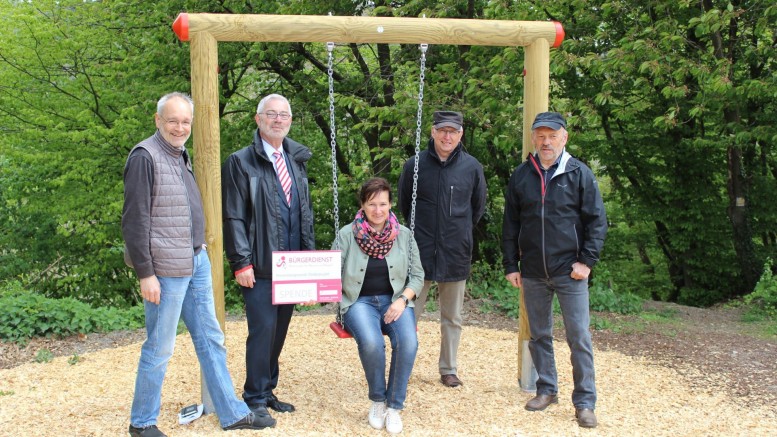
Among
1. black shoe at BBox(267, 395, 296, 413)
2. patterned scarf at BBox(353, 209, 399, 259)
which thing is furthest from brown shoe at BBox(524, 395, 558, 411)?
black shoe at BBox(267, 395, 296, 413)

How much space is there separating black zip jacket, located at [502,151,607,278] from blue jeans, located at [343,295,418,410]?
35.5 inches

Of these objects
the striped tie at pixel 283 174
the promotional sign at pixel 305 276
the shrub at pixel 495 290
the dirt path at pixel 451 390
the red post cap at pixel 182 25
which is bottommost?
the dirt path at pixel 451 390

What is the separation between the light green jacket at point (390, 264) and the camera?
4.23 m

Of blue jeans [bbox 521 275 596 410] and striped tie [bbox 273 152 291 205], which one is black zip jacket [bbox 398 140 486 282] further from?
striped tie [bbox 273 152 291 205]

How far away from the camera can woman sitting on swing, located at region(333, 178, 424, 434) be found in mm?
4133

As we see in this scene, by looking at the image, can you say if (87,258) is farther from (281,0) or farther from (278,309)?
(278,309)

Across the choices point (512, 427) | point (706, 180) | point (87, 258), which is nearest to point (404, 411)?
point (512, 427)

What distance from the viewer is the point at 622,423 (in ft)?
14.4

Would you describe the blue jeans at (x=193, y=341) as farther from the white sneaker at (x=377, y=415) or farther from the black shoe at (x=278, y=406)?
the white sneaker at (x=377, y=415)

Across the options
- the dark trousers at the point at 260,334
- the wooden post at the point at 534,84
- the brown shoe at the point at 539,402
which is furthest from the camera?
the wooden post at the point at 534,84

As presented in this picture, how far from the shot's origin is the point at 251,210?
4.00 m

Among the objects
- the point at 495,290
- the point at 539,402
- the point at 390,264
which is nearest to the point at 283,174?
the point at 390,264

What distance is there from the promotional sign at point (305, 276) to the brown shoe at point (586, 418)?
166 centimetres

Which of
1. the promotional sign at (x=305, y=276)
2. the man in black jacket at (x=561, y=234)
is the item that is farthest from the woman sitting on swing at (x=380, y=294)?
the man in black jacket at (x=561, y=234)
